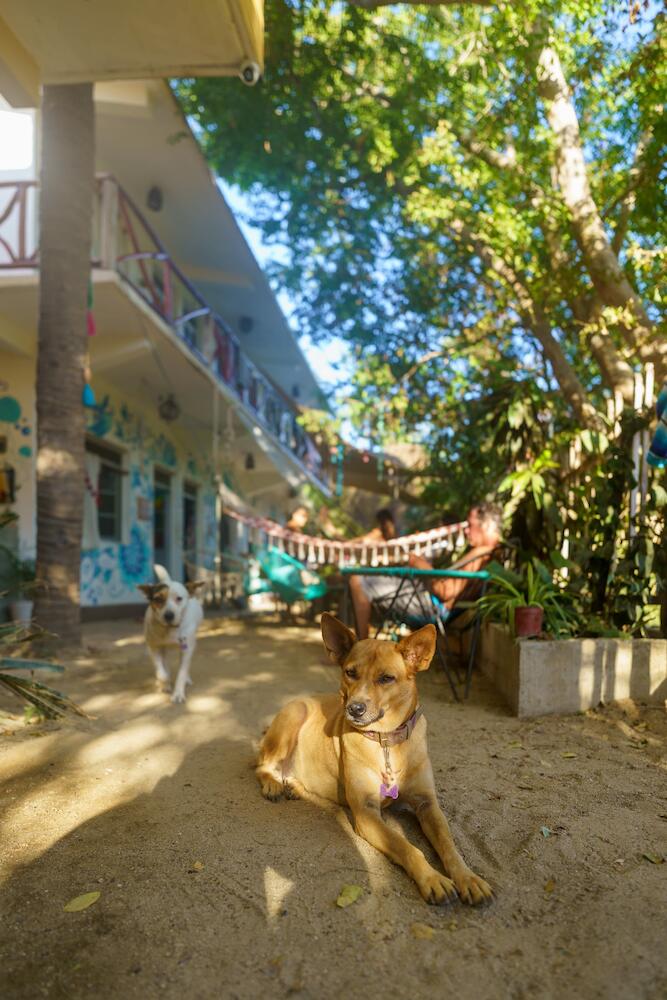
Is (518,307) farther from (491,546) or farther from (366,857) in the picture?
(366,857)

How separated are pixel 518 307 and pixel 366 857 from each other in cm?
668

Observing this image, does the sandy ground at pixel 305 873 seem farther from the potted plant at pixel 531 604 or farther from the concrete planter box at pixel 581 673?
the potted plant at pixel 531 604

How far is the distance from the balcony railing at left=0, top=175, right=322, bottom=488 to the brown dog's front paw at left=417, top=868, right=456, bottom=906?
6925 millimetres

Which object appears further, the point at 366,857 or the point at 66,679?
the point at 66,679

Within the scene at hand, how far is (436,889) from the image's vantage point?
191 centimetres

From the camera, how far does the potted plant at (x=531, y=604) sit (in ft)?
13.1

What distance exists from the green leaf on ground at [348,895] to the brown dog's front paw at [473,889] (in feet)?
0.87

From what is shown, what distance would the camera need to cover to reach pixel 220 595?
36.1 ft

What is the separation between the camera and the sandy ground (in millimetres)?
1638

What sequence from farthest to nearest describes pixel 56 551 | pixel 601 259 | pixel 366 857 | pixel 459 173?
pixel 459 173 < pixel 601 259 < pixel 56 551 < pixel 366 857

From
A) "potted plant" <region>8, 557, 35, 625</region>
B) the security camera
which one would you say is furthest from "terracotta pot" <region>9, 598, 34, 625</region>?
the security camera

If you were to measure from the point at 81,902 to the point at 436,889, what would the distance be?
935 millimetres

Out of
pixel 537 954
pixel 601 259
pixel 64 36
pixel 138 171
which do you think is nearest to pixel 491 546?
pixel 601 259

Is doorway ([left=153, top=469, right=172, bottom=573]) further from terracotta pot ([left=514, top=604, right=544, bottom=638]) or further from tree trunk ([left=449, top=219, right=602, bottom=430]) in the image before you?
terracotta pot ([left=514, top=604, right=544, bottom=638])
